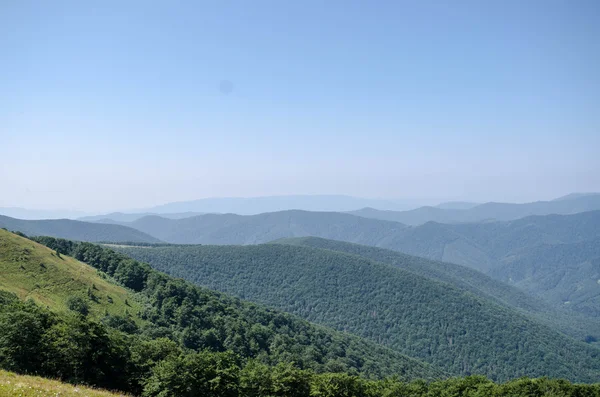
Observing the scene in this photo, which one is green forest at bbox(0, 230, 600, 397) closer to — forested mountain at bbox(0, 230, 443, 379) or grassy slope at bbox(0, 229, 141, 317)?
forested mountain at bbox(0, 230, 443, 379)

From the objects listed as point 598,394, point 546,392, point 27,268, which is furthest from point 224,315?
point 598,394

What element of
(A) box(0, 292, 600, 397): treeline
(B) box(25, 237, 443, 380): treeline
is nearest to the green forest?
(A) box(0, 292, 600, 397): treeline

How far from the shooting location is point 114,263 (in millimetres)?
106062

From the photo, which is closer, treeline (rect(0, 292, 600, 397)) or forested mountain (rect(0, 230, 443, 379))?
treeline (rect(0, 292, 600, 397))

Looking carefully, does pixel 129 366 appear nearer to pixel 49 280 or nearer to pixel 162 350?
pixel 162 350

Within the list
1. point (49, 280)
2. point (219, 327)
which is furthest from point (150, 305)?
point (49, 280)

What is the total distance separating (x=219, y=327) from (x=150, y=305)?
1558cm

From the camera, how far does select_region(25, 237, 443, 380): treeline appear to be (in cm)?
7864

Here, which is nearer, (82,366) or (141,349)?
(82,366)

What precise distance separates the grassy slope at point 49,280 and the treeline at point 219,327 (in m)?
7.05

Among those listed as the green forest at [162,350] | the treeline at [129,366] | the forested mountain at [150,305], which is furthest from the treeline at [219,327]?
the treeline at [129,366]

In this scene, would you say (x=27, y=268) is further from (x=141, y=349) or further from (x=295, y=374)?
(x=295, y=374)

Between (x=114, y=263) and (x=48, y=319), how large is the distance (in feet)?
222

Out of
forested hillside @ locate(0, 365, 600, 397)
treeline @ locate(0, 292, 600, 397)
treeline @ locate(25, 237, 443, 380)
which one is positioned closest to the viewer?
treeline @ locate(0, 292, 600, 397)
